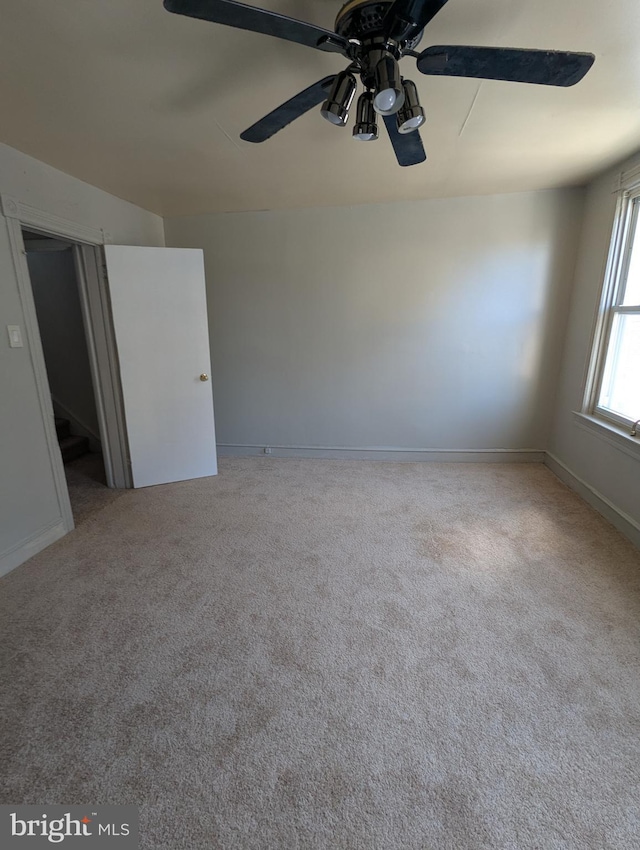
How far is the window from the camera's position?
259 centimetres

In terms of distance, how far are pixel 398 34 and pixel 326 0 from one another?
34cm

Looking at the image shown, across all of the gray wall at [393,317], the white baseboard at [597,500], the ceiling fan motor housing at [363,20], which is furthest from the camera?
the gray wall at [393,317]

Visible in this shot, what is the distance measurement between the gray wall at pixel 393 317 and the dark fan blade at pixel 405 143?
1.59 m

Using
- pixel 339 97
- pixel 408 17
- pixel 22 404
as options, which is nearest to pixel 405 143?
pixel 339 97

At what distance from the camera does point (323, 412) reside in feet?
12.5

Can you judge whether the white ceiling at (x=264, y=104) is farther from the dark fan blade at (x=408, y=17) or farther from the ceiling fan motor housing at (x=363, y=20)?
the dark fan blade at (x=408, y=17)

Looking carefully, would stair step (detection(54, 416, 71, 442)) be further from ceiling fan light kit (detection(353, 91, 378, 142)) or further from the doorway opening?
ceiling fan light kit (detection(353, 91, 378, 142))

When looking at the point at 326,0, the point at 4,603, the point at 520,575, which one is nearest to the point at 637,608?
the point at 520,575

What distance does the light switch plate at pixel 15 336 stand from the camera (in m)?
Answer: 2.15

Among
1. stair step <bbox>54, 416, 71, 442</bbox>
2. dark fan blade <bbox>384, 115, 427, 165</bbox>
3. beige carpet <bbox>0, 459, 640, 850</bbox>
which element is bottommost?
beige carpet <bbox>0, 459, 640, 850</bbox>

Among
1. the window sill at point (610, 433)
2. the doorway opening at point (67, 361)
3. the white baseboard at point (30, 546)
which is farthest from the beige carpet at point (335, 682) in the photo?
the doorway opening at point (67, 361)

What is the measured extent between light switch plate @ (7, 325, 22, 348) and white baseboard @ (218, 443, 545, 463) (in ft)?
6.89

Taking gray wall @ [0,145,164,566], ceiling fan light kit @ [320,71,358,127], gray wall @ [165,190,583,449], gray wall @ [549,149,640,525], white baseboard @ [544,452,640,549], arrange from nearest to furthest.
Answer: ceiling fan light kit @ [320,71,358,127]
gray wall @ [0,145,164,566]
white baseboard @ [544,452,640,549]
gray wall @ [549,149,640,525]
gray wall @ [165,190,583,449]

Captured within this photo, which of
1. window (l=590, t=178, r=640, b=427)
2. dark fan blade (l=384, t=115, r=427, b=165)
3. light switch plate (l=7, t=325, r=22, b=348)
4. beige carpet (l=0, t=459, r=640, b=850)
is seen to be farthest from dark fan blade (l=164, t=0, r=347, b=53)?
window (l=590, t=178, r=640, b=427)
